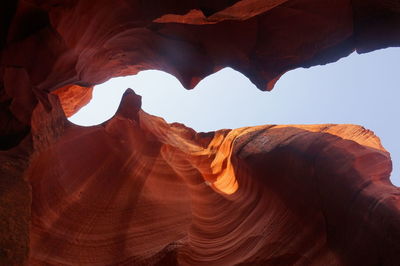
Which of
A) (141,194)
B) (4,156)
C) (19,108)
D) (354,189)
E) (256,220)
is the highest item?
(19,108)

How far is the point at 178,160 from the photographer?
36.1 feet

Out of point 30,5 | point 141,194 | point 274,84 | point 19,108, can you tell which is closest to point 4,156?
point 19,108

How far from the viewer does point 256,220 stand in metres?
7.78

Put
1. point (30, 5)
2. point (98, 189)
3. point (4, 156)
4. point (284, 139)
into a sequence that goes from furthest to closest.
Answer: point (284, 139), point (98, 189), point (30, 5), point (4, 156)

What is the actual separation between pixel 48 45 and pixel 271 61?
227 inches

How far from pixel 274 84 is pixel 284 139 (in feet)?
5.45

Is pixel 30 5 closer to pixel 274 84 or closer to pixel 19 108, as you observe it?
pixel 19 108

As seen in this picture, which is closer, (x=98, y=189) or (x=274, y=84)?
(x=98, y=189)

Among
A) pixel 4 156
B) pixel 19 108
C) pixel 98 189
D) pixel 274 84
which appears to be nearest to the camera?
pixel 4 156

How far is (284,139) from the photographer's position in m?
8.92

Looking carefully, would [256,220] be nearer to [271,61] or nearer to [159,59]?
[271,61]

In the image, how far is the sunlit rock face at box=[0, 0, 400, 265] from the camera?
568 centimetres

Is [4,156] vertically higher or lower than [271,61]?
lower

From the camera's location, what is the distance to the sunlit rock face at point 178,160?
5680 millimetres
